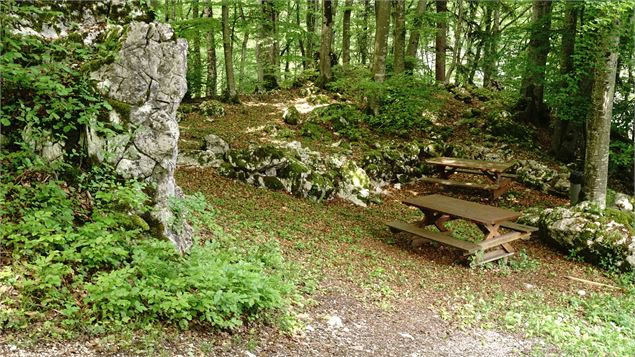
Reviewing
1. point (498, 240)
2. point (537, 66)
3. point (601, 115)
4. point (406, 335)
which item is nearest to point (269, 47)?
point (537, 66)

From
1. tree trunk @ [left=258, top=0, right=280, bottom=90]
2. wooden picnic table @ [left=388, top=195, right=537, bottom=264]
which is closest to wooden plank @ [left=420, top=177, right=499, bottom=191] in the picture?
wooden picnic table @ [left=388, top=195, right=537, bottom=264]

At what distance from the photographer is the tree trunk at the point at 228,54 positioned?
13422mm

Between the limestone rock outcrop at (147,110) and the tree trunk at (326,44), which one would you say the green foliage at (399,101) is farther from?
the limestone rock outcrop at (147,110)

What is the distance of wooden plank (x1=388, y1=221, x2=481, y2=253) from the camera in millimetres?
7250

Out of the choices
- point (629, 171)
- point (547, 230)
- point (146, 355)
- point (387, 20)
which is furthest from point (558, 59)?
point (146, 355)

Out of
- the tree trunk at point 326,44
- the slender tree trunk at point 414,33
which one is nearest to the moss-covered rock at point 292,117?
the slender tree trunk at point 414,33

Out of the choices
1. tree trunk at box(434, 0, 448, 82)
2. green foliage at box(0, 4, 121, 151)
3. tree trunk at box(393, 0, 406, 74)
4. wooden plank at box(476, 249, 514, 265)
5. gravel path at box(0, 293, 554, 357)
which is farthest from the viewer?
tree trunk at box(434, 0, 448, 82)

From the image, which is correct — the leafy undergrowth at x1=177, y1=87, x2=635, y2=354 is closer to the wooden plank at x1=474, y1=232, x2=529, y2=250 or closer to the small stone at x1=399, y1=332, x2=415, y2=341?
the wooden plank at x1=474, y1=232, x2=529, y2=250

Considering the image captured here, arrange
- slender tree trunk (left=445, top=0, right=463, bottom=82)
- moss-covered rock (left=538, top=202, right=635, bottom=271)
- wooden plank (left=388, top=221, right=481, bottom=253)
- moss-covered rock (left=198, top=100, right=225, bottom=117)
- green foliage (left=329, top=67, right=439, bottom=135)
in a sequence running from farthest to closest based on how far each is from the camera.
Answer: slender tree trunk (left=445, top=0, right=463, bottom=82) < moss-covered rock (left=198, top=100, right=225, bottom=117) < green foliage (left=329, top=67, right=439, bottom=135) < moss-covered rock (left=538, top=202, right=635, bottom=271) < wooden plank (left=388, top=221, right=481, bottom=253)

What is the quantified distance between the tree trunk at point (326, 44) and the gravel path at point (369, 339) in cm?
1348

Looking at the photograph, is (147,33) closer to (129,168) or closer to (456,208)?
(129,168)

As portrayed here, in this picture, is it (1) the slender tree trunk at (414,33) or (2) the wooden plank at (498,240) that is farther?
(1) the slender tree trunk at (414,33)

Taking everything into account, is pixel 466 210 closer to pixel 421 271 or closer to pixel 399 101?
pixel 421 271

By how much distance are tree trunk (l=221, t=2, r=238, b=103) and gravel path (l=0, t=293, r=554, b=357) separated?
10.5 meters
